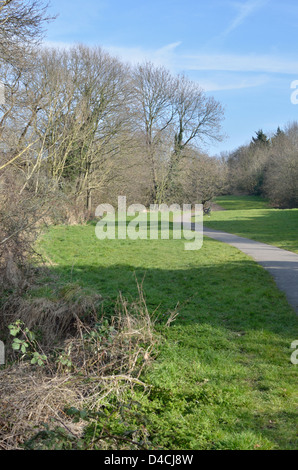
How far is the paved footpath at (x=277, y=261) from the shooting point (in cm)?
914

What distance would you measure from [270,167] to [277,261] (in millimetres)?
40877

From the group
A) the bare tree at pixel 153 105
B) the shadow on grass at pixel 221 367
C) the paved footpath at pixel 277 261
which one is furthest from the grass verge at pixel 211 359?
the bare tree at pixel 153 105

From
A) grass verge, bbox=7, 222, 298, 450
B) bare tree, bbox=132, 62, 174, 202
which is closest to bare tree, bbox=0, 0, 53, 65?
grass verge, bbox=7, 222, 298, 450

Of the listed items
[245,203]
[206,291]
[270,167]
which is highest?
[270,167]

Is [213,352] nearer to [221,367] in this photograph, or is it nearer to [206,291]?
[221,367]

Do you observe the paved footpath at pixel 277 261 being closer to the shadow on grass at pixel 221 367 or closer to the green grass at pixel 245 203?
the shadow on grass at pixel 221 367

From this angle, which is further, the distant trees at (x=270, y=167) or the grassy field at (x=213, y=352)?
Result: the distant trees at (x=270, y=167)

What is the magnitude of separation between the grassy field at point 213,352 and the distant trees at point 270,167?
31.5 metres

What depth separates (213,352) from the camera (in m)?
6.00

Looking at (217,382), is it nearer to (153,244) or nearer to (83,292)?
(83,292)

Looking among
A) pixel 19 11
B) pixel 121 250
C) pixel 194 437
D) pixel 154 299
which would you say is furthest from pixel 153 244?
pixel 194 437

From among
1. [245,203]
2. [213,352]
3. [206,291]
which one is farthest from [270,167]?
[213,352]

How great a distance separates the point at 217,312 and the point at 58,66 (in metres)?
19.9

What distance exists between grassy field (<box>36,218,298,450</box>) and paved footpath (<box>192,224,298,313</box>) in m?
0.31
